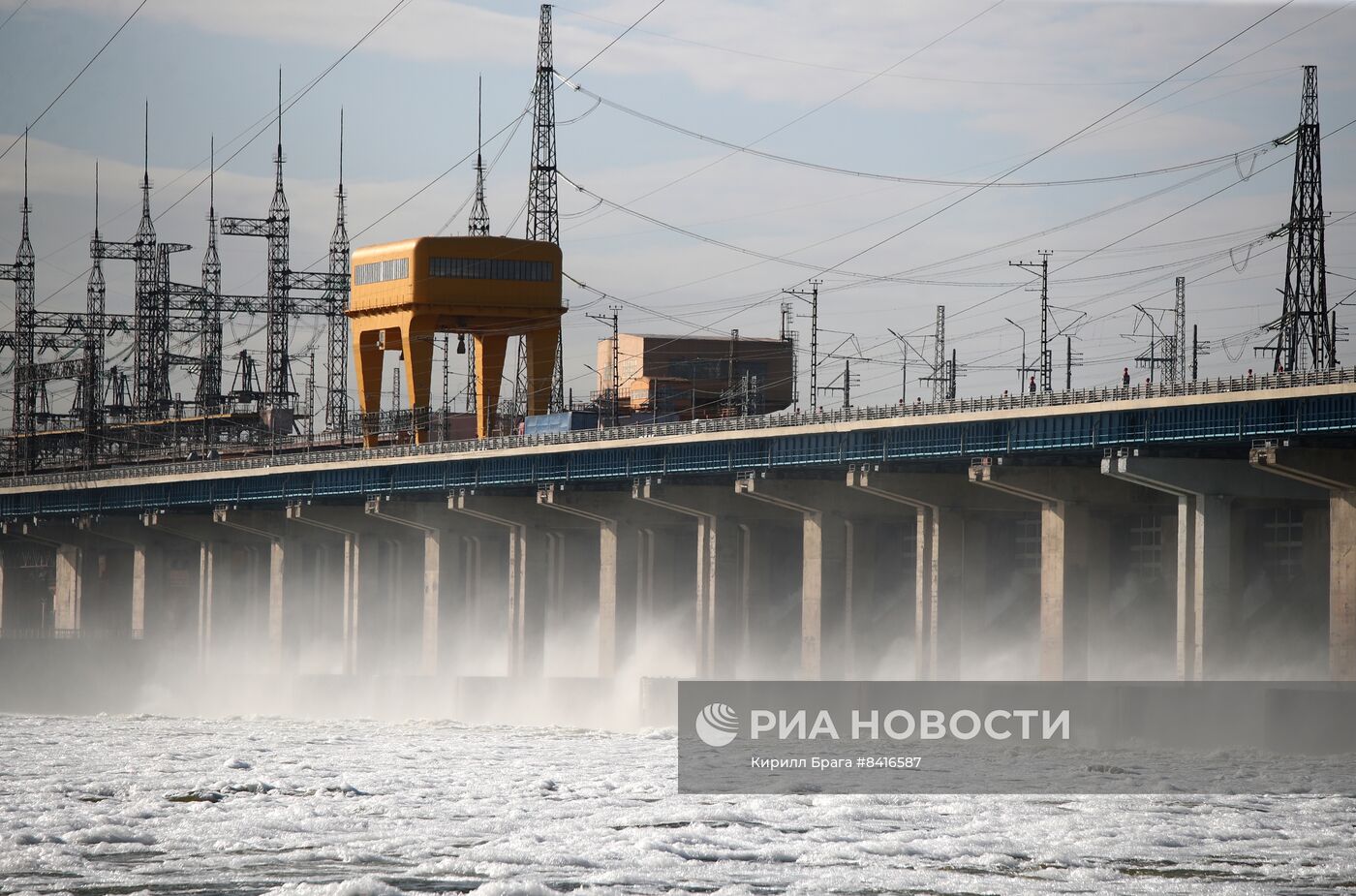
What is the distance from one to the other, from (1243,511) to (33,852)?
168 feet

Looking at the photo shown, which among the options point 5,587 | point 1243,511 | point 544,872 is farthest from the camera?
point 5,587

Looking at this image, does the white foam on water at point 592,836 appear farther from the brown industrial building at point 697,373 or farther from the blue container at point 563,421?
the brown industrial building at point 697,373

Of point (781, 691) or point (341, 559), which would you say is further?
point (341, 559)

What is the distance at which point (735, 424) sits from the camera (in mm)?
82500

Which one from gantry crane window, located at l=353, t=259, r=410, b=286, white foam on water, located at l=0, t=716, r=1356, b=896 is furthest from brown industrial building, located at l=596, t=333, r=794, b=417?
white foam on water, located at l=0, t=716, r=1356, b=896

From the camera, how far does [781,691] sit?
7450 centimetres

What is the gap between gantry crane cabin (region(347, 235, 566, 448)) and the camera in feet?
365

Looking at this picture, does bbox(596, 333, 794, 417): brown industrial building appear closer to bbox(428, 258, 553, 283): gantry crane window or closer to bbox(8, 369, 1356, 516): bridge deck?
bbox(428, 258, 553, 283): gantry crane window

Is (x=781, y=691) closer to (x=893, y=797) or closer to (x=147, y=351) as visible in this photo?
(x=893, y=797)

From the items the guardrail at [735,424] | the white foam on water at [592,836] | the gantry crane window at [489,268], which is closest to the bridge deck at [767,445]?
the guardrail at [735,424]

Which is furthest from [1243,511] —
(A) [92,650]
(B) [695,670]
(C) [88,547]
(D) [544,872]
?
(C) [88,547]

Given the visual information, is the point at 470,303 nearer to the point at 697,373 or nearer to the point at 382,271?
the point at 382,271

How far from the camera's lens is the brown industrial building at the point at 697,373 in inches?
4798

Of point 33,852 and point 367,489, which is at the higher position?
point 367,489
